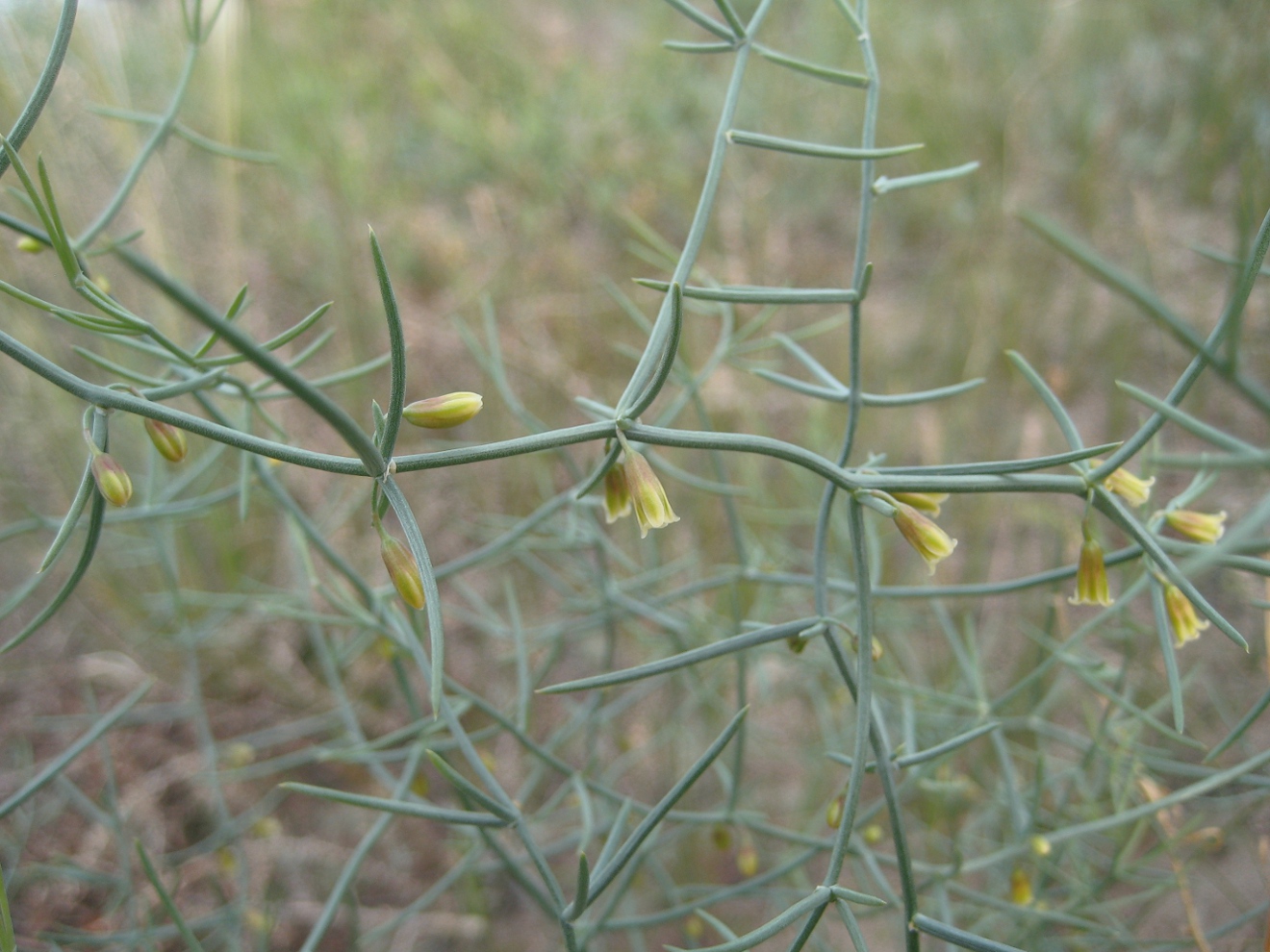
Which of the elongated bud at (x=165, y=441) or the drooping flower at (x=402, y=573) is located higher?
the elongated bud at (x=165, y=441)

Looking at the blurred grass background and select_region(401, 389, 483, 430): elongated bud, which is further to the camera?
the blurred grass background

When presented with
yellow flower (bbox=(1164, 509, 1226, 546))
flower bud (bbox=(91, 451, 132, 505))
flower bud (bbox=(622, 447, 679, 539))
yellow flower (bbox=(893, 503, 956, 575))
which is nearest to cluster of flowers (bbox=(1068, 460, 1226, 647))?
Answer: yellow flower (bbox=(1164, 509, 1226, 546))

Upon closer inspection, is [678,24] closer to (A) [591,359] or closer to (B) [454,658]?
(A) [591,359]

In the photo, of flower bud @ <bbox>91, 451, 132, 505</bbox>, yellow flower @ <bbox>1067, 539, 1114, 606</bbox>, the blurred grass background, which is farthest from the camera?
the blurred grass background

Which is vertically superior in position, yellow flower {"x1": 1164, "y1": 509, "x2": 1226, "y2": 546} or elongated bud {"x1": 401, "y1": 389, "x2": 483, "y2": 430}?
elongated bud {"x1": 401, "y1": 389, "x2": 483, "y2": 430}

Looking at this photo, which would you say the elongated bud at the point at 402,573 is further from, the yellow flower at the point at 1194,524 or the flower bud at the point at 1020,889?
the flower bud at the point at 1020,889

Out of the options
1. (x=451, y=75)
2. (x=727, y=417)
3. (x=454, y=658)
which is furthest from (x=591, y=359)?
(x=451, y=75)

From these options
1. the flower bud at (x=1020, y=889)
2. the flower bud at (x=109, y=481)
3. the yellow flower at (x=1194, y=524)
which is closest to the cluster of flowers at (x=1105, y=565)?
the yellow flower at (x=1194, y=524)

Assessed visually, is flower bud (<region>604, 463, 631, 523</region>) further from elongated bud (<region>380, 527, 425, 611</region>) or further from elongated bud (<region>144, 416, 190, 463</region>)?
elongated bud (<region>144, 416, 190, 463</region>)
